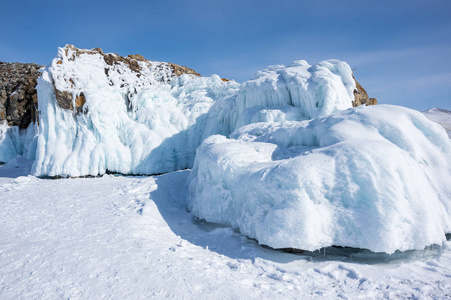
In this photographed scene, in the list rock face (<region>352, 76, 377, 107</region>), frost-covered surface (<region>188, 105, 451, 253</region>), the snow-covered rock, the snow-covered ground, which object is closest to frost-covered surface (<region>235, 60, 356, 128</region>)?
the snow-covered rock

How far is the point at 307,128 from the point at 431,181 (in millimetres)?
3118

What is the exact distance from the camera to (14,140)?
61.8 ft

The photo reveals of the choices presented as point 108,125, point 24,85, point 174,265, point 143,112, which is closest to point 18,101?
point 24,85

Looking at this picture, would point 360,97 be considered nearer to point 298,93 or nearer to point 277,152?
point 298,93

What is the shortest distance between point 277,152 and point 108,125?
31.6 ft

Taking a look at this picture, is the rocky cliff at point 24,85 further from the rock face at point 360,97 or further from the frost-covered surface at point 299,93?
the frost-covered surface at point 299,93

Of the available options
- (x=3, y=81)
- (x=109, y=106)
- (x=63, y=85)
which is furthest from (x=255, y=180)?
(x=3, y=81)

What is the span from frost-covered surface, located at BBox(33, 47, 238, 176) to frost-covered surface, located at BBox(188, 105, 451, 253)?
7.59 metres

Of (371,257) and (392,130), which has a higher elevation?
(392,130)

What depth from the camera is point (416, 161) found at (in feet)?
18.9

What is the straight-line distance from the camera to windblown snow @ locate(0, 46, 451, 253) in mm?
4609

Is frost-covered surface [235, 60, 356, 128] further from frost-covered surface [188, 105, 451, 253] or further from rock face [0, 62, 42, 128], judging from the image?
rock face [0, 62, 42, 128]

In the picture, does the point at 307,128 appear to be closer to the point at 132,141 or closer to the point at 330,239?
the point at 330,239

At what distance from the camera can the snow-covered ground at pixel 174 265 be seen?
368 centimetres
